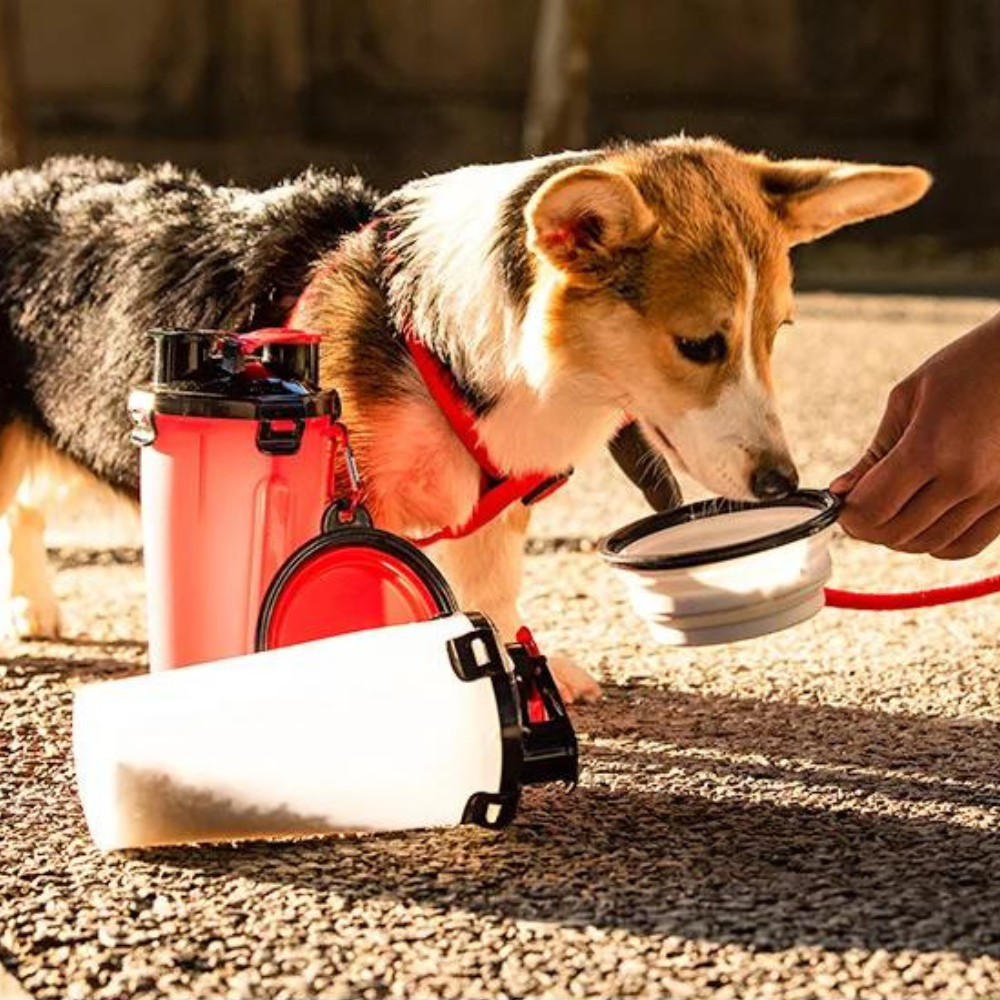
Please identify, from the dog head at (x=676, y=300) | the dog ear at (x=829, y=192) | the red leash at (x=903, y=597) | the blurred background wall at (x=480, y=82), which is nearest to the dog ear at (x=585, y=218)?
the dog head at (x=676, y=300)

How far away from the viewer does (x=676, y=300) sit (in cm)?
338

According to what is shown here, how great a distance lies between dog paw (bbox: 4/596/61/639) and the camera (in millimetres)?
4316

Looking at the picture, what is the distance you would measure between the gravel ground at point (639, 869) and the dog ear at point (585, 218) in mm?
841

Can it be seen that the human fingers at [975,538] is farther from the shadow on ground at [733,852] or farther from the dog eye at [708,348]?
the dog eye at [708,348]

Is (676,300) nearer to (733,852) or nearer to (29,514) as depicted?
(733,852)

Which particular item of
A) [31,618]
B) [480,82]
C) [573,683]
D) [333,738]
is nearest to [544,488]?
[573,683]

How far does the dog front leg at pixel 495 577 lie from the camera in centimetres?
373

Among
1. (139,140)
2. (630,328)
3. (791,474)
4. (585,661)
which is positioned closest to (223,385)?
(630,328)

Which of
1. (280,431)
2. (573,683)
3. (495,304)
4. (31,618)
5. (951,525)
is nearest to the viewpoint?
(951,525)

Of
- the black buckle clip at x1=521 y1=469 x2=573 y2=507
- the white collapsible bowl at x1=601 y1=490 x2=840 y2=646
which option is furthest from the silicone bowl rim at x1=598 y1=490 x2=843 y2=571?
the black buckle clip at x1=521 y1=469 x2=573 y2=507

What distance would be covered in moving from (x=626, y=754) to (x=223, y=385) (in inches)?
36.1

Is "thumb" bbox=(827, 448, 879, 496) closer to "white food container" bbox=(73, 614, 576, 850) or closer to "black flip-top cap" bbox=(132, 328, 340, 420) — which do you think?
"white food container" bbox=(73, 614, 576, 850)

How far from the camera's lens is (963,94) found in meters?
15.6

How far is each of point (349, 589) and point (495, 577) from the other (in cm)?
71
